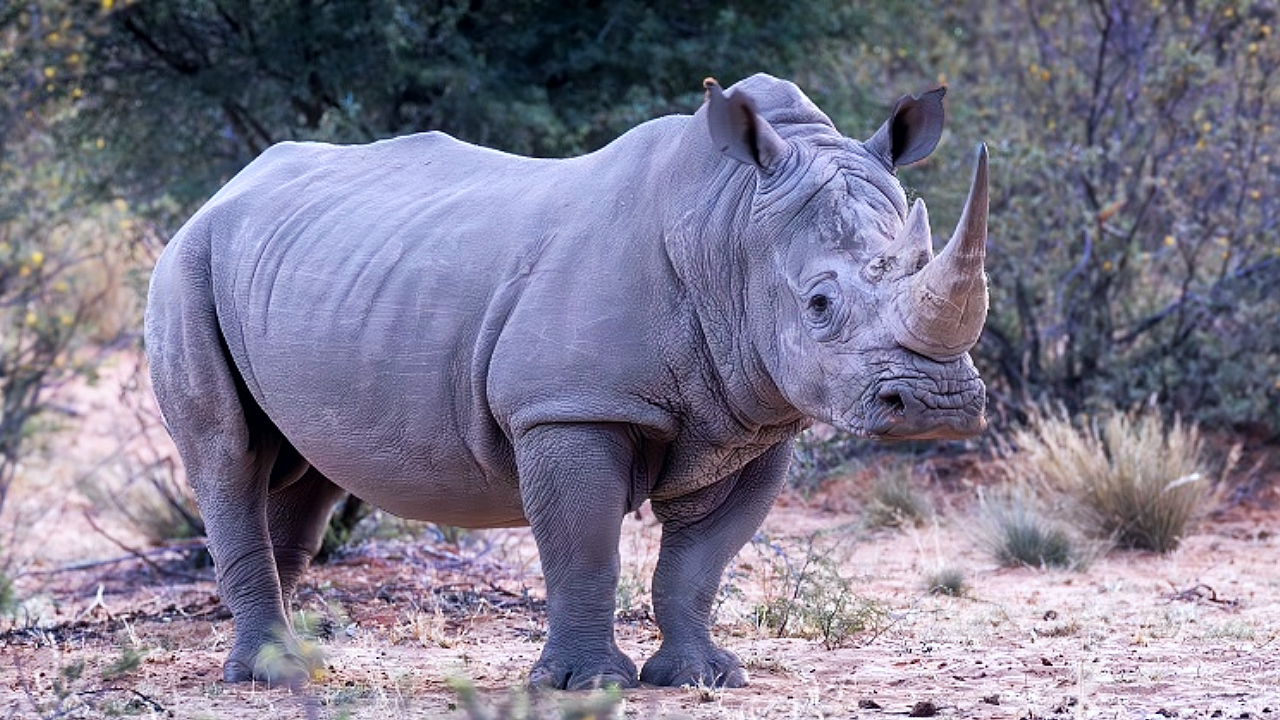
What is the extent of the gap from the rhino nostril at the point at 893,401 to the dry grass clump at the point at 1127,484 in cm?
545

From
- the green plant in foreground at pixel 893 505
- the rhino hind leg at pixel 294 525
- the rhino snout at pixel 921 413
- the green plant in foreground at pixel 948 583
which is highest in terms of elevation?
the rhino snout at pixel 921 413

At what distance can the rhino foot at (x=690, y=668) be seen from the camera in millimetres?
5281

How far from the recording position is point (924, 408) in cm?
437

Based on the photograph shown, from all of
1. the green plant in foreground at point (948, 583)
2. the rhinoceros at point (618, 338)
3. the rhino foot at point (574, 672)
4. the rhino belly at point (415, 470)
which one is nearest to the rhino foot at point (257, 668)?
the rhinoceros at point (618, 338)

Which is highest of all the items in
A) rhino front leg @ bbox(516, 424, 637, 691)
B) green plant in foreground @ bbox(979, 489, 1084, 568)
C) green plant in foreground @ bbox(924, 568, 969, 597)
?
rhino front leg @ bbox(516, 424, 637, 691)

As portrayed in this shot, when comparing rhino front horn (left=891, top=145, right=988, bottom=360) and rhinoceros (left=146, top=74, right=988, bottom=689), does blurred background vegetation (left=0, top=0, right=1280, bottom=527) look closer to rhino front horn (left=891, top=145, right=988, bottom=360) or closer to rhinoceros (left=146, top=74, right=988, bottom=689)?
rhinoceros (left=146, top=74, right=988, bottom=689)

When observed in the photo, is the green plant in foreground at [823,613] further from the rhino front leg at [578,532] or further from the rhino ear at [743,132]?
the rhino ear at [743,132]

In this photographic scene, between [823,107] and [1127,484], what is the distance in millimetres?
3347

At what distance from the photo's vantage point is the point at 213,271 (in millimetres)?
6168

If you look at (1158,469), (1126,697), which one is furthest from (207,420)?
(1158,469)

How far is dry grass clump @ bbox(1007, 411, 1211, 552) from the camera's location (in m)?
9.66

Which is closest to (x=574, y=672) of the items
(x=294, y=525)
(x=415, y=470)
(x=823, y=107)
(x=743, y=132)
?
(x=415, y=470)

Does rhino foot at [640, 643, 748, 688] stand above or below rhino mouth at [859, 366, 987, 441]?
below

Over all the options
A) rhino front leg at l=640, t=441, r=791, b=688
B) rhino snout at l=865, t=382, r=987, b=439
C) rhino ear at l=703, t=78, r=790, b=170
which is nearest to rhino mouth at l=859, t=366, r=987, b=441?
rhino snout at l=865, t=382, r=987, b=439
